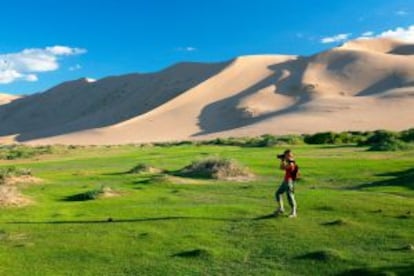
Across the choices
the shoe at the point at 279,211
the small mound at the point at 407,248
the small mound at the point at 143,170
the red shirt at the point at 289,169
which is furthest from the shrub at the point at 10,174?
the small mound at the point at 407,248

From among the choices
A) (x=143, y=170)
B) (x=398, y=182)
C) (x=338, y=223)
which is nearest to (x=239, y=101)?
(x=143, y=170)

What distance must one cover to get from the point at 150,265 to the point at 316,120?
90.0 metres

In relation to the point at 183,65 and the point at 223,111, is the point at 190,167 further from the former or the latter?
the point at 183,65

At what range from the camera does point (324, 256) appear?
536 inches

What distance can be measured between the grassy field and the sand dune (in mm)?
70898

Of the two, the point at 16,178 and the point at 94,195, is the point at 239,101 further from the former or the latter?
the point at 94,195

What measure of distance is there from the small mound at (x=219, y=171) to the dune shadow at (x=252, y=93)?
78.5m

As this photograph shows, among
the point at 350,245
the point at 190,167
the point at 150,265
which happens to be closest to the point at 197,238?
the point at 150,265

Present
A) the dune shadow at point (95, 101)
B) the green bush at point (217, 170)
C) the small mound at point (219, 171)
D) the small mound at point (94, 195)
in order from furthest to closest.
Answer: the dune shadow at point (95, 101), the green bush at point (217, 170), the small mound at point (219, 171), the small mound at point (94, 195)

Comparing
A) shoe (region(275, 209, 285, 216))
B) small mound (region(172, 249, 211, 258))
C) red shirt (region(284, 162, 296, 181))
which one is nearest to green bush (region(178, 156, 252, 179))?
shoe (region(275, 209, 285, 216))

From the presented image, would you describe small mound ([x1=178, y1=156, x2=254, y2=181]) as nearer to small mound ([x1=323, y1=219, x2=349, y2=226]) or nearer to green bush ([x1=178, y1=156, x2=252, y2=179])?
green bush ([x1=178, y1=156, x2=252, y2=179])

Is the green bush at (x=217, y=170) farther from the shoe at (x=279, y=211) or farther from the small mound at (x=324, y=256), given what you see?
the small mound at (x=324, y=256)

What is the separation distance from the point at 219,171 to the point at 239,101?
96.2 meters

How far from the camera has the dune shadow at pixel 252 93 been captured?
114250 mm
